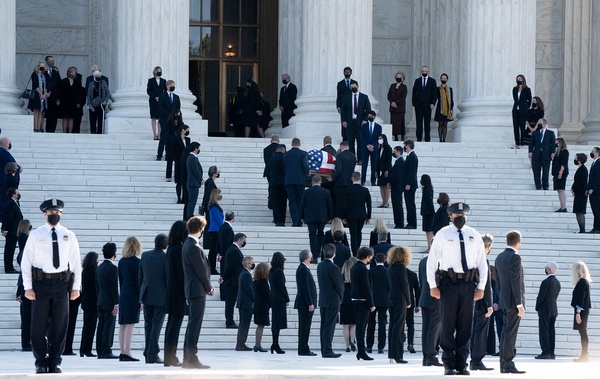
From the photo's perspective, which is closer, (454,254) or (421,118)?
(454,254)

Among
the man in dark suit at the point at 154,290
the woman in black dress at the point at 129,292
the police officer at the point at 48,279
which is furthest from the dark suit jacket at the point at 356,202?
the police officer at the point at 48,279

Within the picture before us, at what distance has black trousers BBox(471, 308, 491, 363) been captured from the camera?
1744 cm

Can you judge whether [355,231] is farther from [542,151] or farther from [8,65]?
[8,65]

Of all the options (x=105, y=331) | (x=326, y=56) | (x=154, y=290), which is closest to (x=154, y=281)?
(x=154, y=290)

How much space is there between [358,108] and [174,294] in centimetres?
1365

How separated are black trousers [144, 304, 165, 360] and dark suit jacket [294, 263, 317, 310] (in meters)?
3.09

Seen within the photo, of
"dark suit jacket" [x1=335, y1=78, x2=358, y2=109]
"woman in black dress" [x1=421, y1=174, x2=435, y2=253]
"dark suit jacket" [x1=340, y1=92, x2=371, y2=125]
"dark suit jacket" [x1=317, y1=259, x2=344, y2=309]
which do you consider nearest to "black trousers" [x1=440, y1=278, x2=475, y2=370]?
"dark suit jacket" [x1=317, y1=259, x2=344, y2=309]

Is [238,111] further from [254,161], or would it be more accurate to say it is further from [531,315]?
[531,315]

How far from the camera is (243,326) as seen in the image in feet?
70.3

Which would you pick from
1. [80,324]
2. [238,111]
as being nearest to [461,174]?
[238,111]

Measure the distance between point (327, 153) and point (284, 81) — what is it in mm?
7477

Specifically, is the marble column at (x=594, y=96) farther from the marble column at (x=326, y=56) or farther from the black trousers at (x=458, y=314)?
the black trousers at (x=458, y=314)

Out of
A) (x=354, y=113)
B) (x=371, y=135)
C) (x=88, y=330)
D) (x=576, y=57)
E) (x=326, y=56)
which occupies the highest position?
(x=576, y=57)

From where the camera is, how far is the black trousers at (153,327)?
17.8 meters
